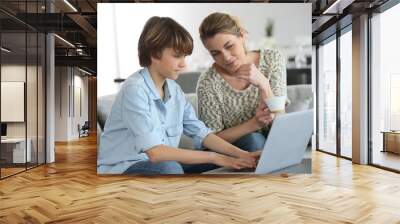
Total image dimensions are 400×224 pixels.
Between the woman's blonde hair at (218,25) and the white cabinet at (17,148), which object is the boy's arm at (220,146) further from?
the white cabinet at (17,148)

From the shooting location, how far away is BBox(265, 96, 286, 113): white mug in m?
6.84

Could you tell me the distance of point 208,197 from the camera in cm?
533

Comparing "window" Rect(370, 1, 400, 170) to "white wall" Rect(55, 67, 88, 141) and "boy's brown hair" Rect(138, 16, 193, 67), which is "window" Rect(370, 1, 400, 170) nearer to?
"boy's brown hair" Rect(138, 16, 193, 67)

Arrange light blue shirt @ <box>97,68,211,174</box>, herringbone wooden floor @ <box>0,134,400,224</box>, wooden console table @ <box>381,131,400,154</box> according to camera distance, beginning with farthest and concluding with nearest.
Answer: wooden console table @ <box>381,131,400,154</box> < light blue shirt @ <box>97,68,211,174</box> < herringbone wooden floor @ <box>0,134,400,224</box>

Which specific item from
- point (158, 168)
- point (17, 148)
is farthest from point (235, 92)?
point (17, 148)

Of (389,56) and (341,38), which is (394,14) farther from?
(341,38)

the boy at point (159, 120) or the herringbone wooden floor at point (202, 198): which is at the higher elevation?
the boy at point (159, 120)

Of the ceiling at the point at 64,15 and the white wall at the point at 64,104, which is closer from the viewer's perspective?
the ceiling at the point at 64,15

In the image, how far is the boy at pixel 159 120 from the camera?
6605mm

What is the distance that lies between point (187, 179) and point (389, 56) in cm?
427

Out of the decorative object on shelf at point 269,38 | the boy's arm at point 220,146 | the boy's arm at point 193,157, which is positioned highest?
the decorative object on shelf at point 269,38

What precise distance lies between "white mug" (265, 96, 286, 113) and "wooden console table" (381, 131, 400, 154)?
2.22m

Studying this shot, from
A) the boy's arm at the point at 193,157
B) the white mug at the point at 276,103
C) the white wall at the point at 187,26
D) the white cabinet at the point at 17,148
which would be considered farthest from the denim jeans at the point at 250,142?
the white cabinet at the point at 17,148

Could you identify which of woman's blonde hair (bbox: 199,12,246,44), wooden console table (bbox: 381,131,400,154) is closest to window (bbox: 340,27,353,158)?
wooden console table (bbox: 381,131,400,154)
